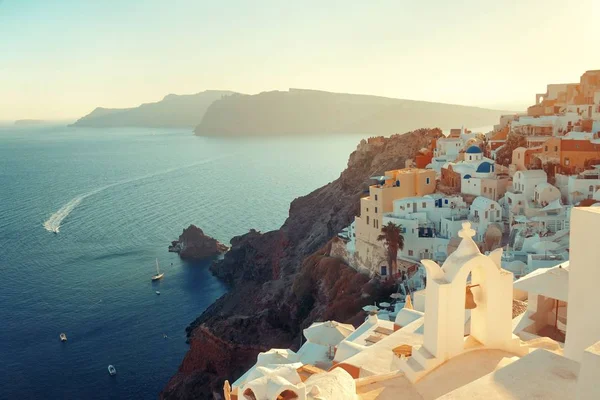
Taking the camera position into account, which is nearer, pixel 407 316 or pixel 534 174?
pixel 407 316

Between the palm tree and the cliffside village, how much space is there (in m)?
0.12

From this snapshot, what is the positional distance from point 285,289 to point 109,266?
24.6 m

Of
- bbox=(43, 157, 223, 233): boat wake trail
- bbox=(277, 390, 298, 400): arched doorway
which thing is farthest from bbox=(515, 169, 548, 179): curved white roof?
bbox=(43, 157, 223, 233): boat wake trail

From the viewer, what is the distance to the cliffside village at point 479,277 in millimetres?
6414

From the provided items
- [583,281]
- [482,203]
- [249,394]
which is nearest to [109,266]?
[482,203]

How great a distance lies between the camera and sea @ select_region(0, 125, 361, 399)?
3634cm

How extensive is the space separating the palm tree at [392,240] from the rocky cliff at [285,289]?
1668 millimetres

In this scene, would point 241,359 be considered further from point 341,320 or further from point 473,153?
point 473,153

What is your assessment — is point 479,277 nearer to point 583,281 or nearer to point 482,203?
point 583,281

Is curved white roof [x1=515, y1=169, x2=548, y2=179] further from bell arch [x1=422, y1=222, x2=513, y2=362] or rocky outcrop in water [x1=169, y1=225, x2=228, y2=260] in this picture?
rocky outcrop in water [x1=169, y1=225, x2=228, y2=260]

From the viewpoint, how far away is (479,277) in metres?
7.41

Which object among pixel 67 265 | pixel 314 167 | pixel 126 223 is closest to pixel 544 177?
pixel 67 265

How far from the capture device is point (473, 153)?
3878cm

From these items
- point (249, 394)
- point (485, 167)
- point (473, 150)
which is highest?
point (473, 150)
